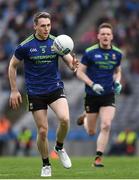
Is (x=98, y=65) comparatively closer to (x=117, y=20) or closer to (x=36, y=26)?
(x=36, y=26)

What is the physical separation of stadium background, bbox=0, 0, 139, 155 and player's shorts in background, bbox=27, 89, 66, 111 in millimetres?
11665

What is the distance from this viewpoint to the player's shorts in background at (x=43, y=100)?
552 inches

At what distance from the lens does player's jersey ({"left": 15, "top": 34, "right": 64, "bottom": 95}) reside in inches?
553

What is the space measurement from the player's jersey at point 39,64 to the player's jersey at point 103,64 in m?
2.97

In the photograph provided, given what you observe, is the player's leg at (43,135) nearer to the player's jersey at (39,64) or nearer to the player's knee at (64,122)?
the player's knee at (64,122)

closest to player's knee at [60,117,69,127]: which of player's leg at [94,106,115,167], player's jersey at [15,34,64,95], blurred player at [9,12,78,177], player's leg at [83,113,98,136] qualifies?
blurred player at [9,12,78,177]

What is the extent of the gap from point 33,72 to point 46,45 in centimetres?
48

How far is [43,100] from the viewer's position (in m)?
14.1

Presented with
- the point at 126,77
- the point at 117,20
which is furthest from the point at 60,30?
the point at 126,77

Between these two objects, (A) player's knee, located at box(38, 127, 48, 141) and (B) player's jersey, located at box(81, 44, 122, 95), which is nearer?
(A) player's knee, located at box(38, 127, 48, 141)

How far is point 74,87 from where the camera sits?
28531 millimetres

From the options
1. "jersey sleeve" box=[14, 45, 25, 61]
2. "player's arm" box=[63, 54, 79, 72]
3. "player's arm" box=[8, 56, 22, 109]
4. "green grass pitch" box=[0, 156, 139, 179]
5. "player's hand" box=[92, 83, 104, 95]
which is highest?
"jersey sleeve" box=[14, 45, 25, 61]

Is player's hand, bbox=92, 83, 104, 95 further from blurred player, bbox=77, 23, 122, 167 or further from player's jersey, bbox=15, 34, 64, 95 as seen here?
player's jersey, bbox=15, 34, 64, 95

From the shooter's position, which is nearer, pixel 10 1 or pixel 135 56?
pixel 135 56
